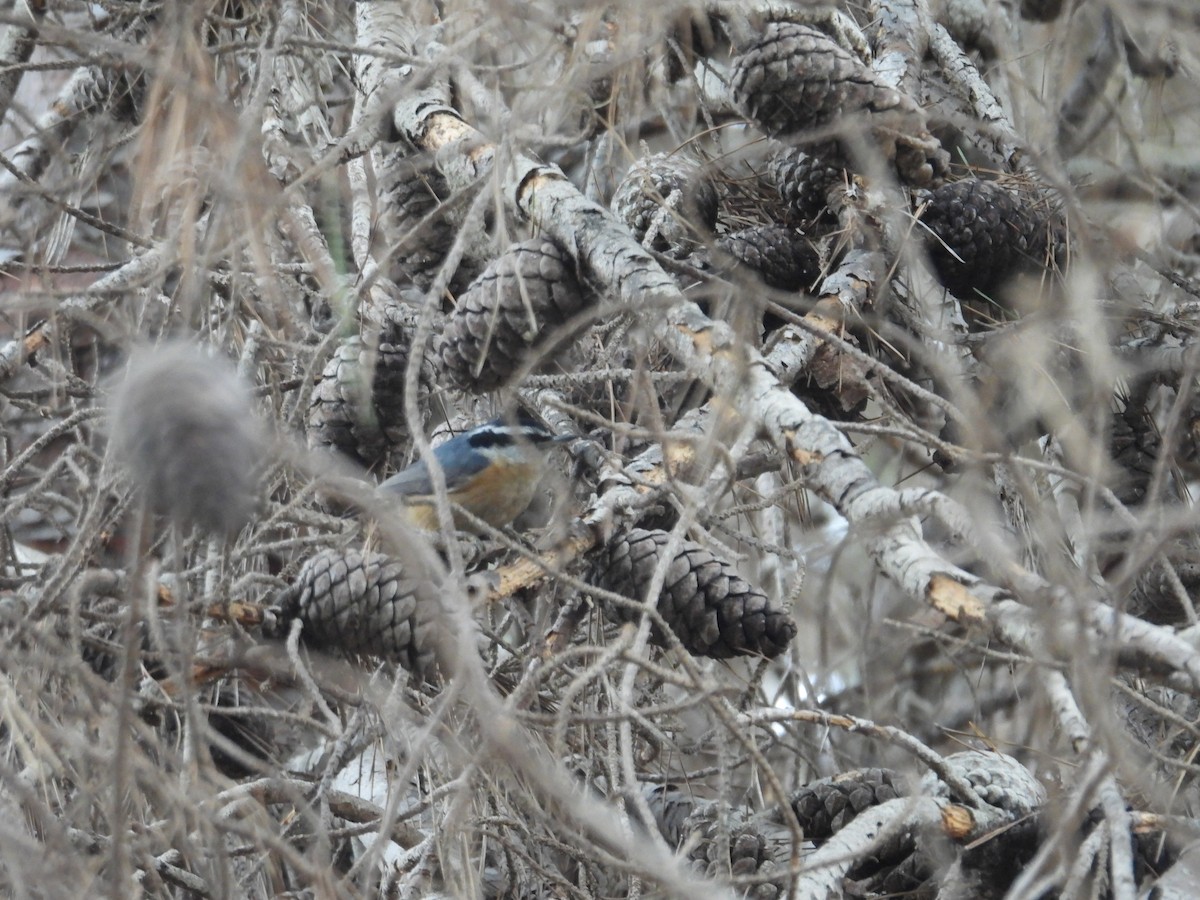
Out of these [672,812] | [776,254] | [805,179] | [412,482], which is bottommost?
[672,812]

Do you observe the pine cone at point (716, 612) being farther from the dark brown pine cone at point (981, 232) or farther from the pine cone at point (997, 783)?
the dark brown pine cone at point (981, 232)

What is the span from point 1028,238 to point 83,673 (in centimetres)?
203

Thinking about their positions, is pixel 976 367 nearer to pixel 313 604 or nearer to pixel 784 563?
pixel 784 563

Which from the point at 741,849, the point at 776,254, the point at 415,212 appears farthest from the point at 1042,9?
the point at 741,849

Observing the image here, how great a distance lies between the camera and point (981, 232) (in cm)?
260

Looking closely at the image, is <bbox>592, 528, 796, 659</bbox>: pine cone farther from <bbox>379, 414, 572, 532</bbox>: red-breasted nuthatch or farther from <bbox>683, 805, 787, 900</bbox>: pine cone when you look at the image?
<bbox>379, 414, 572, 532</bbox>: red-breasted nuthatch

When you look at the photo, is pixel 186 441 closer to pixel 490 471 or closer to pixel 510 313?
pixel 510 313

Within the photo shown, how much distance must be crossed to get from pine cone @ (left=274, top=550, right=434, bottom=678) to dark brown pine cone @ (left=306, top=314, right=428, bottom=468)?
0.56 meters

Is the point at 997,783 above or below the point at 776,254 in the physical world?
below

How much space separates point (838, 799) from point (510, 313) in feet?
3.36

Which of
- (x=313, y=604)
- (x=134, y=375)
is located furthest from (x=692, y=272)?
(x=134, y=375)

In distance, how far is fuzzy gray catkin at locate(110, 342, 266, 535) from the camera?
1296mm

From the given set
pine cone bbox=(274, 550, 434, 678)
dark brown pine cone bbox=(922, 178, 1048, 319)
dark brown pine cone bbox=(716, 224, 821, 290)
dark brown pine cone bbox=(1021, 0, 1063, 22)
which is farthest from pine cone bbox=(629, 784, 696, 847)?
dark brown pine cone bbox=(1021, 0, 1063, 22)

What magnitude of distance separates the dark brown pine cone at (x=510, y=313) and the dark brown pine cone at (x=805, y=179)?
0.67 meters
